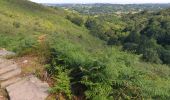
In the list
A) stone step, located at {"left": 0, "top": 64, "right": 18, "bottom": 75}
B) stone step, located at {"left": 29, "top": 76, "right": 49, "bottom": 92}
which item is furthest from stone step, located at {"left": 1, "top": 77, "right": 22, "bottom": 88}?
stone step, located at {"left": 0, "top": 64, "right": 18, "bottom": 75}

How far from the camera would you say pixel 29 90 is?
7.58m

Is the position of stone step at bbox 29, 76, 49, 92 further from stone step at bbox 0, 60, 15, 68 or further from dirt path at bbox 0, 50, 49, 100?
stone step at bbox 0, 60, 15, 68

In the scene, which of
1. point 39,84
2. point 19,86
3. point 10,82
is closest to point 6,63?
point 10,82

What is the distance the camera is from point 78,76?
7.99m

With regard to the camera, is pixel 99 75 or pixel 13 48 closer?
pixel 99 75

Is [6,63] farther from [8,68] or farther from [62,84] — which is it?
[62,84]

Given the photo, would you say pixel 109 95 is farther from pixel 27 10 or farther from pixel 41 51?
pixel 27 10

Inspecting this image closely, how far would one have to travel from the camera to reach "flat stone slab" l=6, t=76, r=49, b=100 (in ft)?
23.8

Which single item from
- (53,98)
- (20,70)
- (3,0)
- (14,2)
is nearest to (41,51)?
(20,70)

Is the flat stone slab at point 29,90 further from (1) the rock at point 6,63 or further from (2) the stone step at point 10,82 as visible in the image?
(1) the rock at point 6,63

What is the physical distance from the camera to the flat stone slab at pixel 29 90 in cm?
725

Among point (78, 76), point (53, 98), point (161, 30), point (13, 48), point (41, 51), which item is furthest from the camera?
point (161, 30)

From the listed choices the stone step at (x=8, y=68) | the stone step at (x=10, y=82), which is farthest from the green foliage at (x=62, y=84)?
the stone step at (x=8, y=68)

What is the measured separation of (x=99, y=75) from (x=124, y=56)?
1.41 metres
